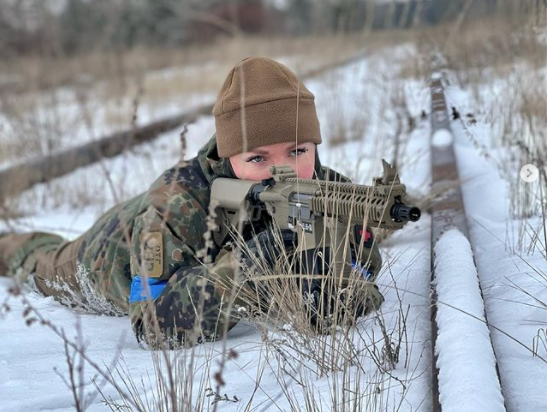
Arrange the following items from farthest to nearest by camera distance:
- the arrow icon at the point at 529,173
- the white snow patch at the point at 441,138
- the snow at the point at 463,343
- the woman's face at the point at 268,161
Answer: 1. the white snow patch at the point at 441,138
2. the arrow icon at the point at 529,173
3. the woman's face at the point at 268,161
4. the snow at the point at 463,343

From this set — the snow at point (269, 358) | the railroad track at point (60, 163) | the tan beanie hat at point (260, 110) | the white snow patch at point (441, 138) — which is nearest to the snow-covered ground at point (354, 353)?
the snow at point (269, 358)

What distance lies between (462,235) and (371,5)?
162 inches

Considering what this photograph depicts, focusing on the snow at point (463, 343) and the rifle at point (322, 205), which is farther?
the rifle at point (322, 205)

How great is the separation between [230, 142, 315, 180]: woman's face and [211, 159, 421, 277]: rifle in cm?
9

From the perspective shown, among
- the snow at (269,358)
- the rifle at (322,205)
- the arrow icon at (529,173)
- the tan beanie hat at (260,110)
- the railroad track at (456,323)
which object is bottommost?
the snow at (269,358)

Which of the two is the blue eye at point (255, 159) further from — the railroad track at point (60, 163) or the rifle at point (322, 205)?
the railroad track at point (60, 163)

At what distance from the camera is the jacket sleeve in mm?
2418

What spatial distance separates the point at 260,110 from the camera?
8.95ft

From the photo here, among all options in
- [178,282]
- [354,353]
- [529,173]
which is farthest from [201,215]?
[529,173]

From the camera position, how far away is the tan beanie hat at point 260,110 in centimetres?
271

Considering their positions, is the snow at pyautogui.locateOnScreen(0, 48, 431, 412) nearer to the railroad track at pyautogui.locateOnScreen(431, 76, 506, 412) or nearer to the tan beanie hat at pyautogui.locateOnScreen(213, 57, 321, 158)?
the railroad track at pyautogui.locateOnScreen(431, 76, 506, 412)

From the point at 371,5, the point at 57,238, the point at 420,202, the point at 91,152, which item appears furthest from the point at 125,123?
the point at 420,202

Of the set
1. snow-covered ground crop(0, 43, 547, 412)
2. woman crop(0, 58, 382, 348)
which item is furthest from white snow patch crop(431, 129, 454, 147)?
woman crop(0, 58, 382, 348)

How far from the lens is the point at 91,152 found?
7012mm
